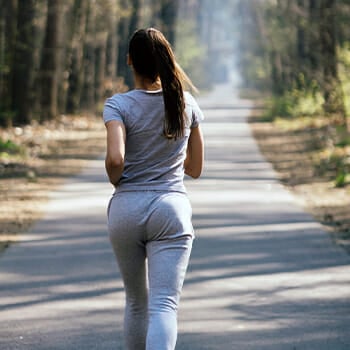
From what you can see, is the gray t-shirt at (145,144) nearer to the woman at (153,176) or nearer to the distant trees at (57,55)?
the woman at (153,176)

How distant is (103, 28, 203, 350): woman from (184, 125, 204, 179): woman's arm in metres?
0.17

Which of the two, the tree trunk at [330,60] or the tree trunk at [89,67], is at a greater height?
the tree trunk at [330,60]

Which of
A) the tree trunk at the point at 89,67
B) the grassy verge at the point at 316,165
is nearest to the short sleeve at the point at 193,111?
the grassy verge at the point at 316,165

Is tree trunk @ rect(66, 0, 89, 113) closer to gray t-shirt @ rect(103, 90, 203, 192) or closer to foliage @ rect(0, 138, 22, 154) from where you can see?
foliage @ rect(0, 138, 22, 154)

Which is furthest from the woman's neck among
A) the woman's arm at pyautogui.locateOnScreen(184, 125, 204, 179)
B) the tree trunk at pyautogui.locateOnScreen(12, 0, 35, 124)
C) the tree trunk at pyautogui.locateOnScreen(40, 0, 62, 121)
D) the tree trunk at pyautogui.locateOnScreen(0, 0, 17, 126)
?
the tree trunk at pyautogui.locateOnScreen(40, 0, 62, 121)

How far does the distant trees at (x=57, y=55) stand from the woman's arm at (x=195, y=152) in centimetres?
1986

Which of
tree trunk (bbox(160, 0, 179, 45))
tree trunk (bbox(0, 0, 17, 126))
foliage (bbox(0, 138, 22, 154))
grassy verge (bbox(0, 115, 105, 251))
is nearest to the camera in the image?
grassy verge (bbox(0, 115, 105, 251))

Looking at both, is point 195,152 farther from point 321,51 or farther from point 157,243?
point 321,51

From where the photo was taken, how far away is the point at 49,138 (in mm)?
24641

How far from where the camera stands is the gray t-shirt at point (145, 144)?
449 cm

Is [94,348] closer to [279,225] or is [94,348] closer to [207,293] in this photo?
[207,293]

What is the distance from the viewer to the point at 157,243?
177 inches

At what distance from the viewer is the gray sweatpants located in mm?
4461

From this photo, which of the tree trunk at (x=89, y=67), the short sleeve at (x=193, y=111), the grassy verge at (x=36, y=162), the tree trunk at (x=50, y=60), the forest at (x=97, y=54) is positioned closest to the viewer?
the short sleeve at (x=193, y=111)
